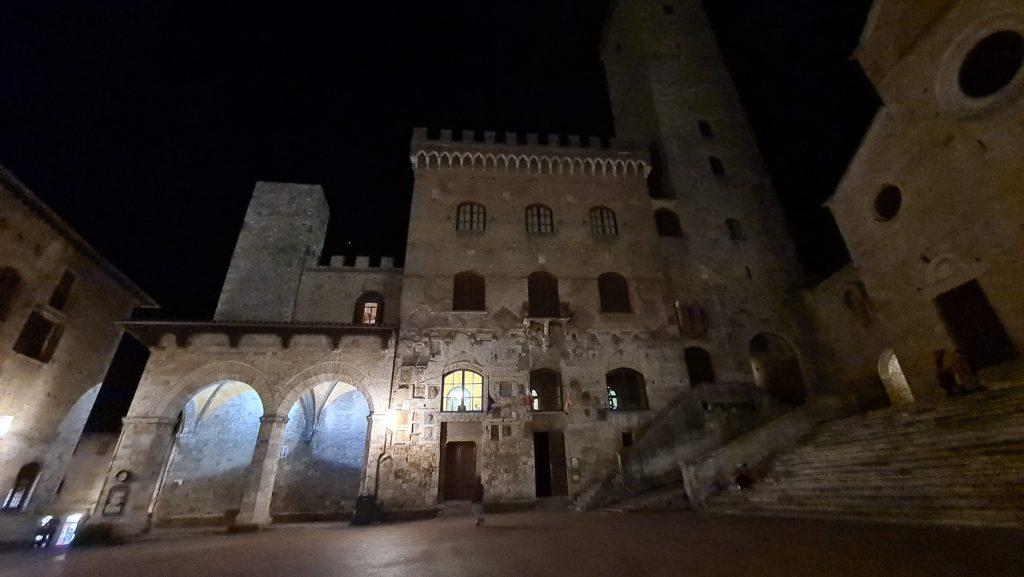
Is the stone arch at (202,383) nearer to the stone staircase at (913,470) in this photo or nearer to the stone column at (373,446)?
the stone column at (373,446)

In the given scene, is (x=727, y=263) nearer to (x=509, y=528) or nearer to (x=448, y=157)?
(x=448, y=157)

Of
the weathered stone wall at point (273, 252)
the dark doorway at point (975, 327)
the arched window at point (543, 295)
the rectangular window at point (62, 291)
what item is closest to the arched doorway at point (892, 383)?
the dark doorway at point (975, 327)

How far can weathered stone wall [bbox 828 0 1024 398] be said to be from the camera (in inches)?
430

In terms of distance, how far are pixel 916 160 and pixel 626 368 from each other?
11.5m

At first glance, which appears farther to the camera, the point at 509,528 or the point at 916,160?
the point at 916,160

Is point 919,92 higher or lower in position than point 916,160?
higher

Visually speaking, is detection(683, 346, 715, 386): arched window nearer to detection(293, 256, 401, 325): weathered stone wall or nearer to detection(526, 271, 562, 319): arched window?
detection(526, 271, 562, 319): arched window

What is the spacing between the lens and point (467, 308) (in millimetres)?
17359

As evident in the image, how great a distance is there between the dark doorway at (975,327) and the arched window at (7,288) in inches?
1130

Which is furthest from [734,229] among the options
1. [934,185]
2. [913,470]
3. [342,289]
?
[342,289]

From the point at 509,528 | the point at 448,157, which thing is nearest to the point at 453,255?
the point at 448,157

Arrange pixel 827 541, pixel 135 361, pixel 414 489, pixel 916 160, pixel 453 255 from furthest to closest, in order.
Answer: pixel 135 361, pixel 453 255, pixel 414 489, pixel 916 160, pixel 827 541

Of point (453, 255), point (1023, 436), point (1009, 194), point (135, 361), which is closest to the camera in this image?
point (1023, 436)

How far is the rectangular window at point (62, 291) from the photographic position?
15.0m
